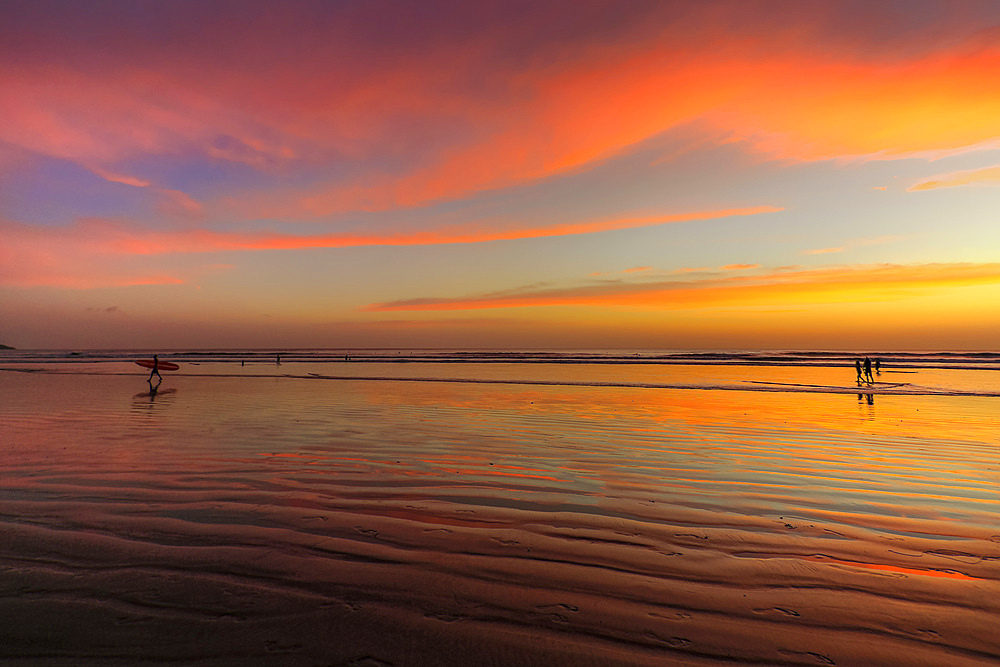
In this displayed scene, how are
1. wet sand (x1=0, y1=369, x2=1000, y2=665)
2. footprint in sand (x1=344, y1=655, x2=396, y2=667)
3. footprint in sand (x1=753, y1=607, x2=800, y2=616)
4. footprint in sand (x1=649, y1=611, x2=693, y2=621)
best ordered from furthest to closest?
footprint in sand (x1=753, y1=607, x2=800, y2=616) → footprint in sand (x1=649, y1=611, x2=693, y2=621) → wet sand (x1=0, y1=369, x2=1000, y2=665) → footprint in sand (x1=344, y1=655, x2=396, y2=667)

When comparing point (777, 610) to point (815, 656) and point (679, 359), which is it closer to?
point (815, 656)

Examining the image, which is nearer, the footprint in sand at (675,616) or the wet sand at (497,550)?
the wet sand at (497,550)

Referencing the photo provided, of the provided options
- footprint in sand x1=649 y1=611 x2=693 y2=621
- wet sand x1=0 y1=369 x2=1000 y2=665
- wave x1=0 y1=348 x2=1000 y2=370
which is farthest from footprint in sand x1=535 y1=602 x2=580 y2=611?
wave x1=0 y1=348 x2=1000 y2=370

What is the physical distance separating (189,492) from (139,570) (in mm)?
3152

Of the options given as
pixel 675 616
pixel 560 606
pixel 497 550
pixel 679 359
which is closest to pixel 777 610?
pixel 675 616

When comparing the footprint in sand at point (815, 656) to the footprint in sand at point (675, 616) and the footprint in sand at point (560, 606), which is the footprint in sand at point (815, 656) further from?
the footprint in sand at point (560, 606)

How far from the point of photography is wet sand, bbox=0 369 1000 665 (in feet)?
11.8

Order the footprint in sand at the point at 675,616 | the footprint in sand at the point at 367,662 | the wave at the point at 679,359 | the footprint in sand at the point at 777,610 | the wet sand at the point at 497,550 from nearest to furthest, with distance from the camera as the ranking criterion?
the footprint in sand at the point at 367,662, the wet sand at the point at 497,550, the footprint in sand at the point at 675,616, the footprint in sand at the point at 777,610, the wave at the point at 679,359

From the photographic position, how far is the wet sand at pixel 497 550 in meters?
3.58

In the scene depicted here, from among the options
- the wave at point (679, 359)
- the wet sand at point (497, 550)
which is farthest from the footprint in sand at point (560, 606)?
the wave at point (679, 359)

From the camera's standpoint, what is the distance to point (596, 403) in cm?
2066

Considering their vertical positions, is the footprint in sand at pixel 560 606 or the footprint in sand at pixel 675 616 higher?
the footprint in sand at pixel 675 616

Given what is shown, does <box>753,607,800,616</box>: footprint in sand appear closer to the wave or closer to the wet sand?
the wet sand

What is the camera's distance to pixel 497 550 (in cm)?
534
